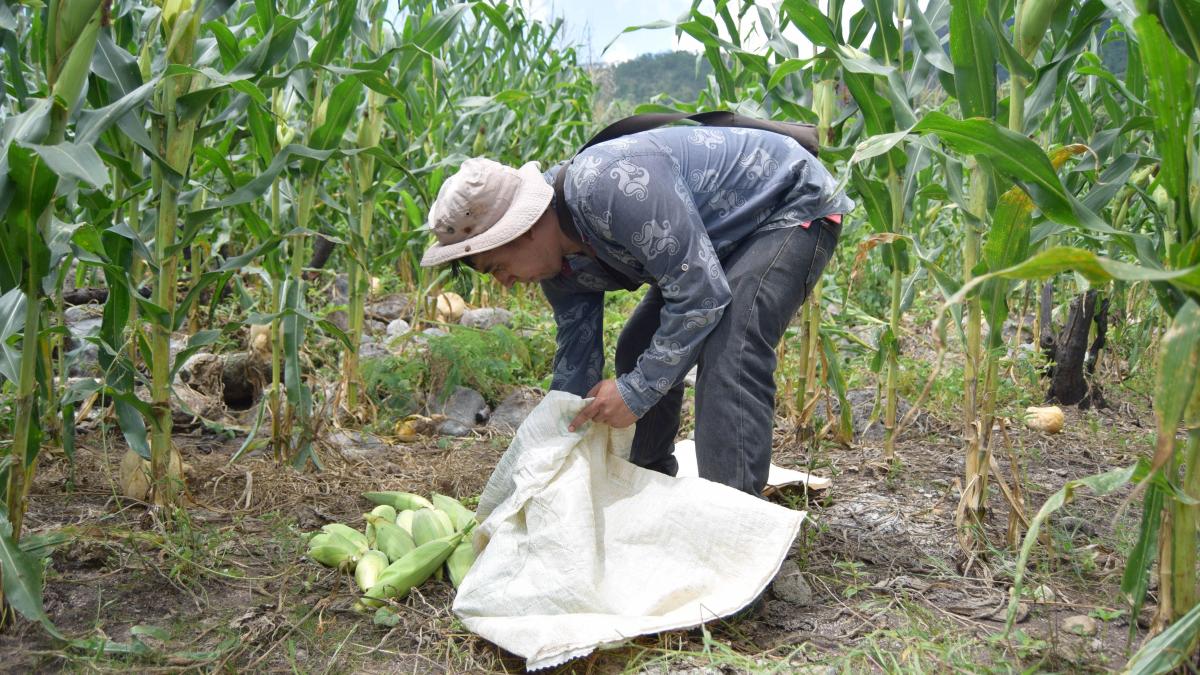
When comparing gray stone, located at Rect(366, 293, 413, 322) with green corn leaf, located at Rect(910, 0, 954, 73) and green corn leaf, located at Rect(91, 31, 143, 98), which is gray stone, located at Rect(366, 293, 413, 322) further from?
→ green corn leaf, located at Rect(910, 0, 954, 73)

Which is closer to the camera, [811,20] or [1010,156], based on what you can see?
[1010,156]

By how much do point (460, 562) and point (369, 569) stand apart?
0.82 feet

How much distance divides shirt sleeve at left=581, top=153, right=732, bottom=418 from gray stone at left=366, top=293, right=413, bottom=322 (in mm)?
3910

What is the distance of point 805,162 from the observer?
2521 millimetres

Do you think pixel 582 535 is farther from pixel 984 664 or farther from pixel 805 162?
pixel 805 162

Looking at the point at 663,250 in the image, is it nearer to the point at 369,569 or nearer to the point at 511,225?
the point at 511,225

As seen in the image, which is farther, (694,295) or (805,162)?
(805,162)

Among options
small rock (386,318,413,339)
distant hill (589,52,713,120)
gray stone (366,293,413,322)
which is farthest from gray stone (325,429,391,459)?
distant hill (589,52,713,120)

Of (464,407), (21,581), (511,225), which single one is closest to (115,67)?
(511,225)

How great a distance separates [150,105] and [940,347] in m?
2.30

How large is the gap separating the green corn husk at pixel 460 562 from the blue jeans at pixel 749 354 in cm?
70

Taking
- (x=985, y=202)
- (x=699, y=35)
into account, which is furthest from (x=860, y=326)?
(x=985, y=202)

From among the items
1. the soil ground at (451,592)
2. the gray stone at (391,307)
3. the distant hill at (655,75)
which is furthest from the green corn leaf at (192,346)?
the distant hill at (655,75)

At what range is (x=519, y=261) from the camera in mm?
2338
